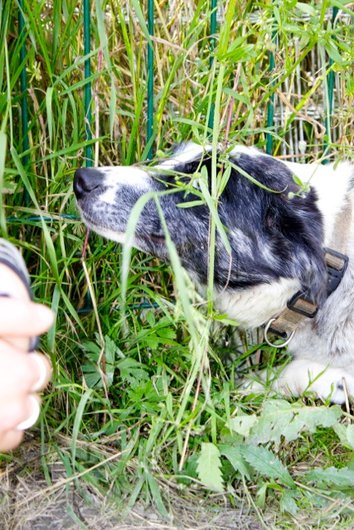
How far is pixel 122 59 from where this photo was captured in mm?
2838

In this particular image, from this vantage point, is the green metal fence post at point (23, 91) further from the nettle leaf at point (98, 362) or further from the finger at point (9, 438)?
the finger at point (9, 438)

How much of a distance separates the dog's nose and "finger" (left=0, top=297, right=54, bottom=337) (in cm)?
136

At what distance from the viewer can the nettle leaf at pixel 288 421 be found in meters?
2.12

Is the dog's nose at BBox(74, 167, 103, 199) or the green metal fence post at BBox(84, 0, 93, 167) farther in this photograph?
the green metal fence post at BBox(84, 0, 93, 167)

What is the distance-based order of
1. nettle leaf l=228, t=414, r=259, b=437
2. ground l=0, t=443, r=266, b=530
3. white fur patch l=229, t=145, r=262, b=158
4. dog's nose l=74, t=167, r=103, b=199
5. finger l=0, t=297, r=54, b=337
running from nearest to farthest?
1. finger l=0, t=297, r=54, b=337
2. ground l=0, t=443, r=266, b=530
3. nettle leaf l=228, t=414, r=259, b=437
4. dog's nose l=74, t=167, r=103, b=199
5. white fur patch l=229, t=145, r=262, b=158

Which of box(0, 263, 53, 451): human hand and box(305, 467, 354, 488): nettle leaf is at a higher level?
box(0, 263, 53, 451): human hand

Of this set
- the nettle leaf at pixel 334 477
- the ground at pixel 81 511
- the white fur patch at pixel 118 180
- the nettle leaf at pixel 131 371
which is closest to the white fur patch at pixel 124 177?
the white fur patch at pixel 118 180

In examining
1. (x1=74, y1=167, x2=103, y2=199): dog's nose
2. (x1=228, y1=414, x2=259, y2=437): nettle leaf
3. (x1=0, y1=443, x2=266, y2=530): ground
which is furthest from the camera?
(x1=74, y1=167, x2=103, y2=199): dog's nose

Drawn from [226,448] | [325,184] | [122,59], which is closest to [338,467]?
[226,448]

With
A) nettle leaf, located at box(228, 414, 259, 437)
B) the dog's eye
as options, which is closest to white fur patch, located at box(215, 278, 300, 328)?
the dog's eye

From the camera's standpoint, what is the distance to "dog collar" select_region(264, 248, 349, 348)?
8.13 feet

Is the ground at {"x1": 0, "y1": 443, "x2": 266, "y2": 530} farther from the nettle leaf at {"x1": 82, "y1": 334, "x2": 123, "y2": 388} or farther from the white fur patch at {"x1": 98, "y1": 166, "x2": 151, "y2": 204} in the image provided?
the white fur patch at {"x1": 98, "y1": 166, "x2": 151, "y2": 204}

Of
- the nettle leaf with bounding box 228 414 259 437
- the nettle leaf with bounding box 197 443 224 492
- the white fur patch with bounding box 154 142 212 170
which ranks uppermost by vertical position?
the white fur patch with bounding box 154 142 212 170

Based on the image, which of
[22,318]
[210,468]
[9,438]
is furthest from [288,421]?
[22,318]
